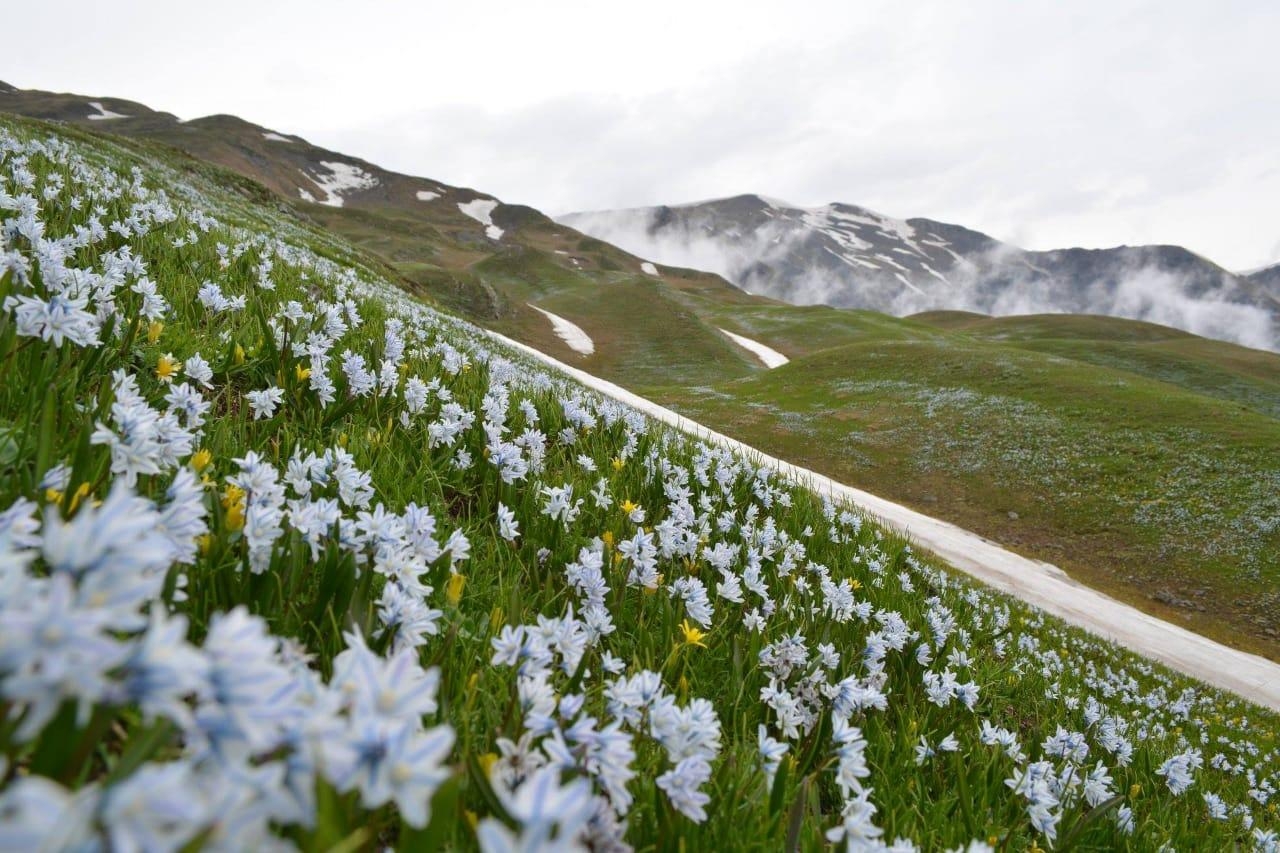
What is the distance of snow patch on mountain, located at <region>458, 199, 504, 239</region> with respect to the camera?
158 meters

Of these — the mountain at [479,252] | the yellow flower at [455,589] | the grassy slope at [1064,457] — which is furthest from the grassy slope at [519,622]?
the mountain at [479,252]

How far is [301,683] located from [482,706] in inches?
52.2

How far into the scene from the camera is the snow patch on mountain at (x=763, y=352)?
245 feet

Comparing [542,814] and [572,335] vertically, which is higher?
[572,335]

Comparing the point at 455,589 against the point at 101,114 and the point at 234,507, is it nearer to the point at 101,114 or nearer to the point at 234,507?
the point at 234,507

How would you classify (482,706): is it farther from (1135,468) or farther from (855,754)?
(1135,468)

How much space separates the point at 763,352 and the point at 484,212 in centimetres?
11823

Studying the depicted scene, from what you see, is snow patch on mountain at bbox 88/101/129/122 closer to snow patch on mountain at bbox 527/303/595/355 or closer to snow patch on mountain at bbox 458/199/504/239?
snow patch on mountain at bbox 458/199/504/239

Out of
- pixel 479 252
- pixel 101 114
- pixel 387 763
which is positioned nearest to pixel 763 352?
pixel 479 252

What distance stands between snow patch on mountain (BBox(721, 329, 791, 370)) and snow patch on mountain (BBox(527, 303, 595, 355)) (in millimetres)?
18440

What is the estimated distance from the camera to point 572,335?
68.1 metres

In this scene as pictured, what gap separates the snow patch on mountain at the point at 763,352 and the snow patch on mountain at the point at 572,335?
726 inches

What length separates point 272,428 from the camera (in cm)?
→ 347

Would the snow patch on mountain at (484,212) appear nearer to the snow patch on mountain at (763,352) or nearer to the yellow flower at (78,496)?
the snow patch on mountain at (763,352)
